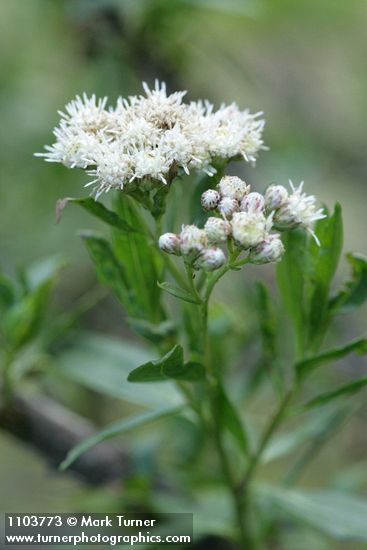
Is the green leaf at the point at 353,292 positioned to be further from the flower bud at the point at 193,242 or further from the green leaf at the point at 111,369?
the green leaf at the point at 111,369

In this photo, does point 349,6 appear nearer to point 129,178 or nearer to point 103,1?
point 103,1

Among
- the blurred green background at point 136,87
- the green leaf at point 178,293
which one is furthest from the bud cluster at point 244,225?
the blurred green background at point 136,87

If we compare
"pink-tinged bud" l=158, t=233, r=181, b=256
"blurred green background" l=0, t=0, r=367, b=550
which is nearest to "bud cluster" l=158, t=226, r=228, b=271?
"pink-tinged bud" l=158, t=233, r=181, b=256

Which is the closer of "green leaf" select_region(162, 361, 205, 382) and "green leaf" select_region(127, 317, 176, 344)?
"green leaf" select_region(162, 361, 205, 382)

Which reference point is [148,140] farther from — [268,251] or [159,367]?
[159,367]

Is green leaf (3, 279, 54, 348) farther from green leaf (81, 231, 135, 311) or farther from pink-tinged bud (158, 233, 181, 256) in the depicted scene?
pink-tinged bud (158, 233, 181, 256)

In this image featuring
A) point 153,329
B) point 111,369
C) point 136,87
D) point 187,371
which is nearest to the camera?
point 187,371

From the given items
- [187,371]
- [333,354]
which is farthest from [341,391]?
[187,371]
